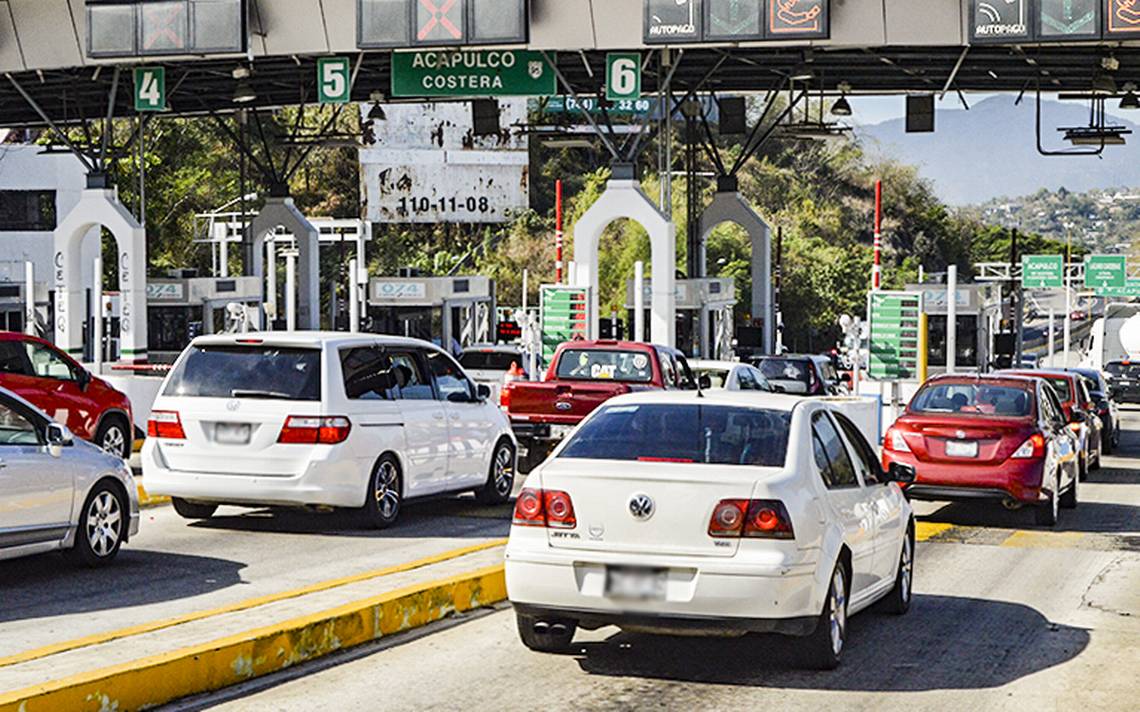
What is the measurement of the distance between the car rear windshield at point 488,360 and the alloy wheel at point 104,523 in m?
24.0

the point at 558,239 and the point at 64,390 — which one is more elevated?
the point at 558,239

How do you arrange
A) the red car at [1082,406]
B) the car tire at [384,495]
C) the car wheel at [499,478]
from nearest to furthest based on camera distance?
the car tire at [384,495], the car wheel at [499,478], the red car at [1082,406]

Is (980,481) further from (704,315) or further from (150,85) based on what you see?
(704,315)

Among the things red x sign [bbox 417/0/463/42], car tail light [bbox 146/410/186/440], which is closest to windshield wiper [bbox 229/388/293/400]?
car tail light [bbox 146/410/186/440]

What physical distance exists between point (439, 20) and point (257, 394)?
49.9ft

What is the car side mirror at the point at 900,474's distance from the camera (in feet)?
36.9

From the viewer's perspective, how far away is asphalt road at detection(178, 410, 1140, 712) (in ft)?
28.6

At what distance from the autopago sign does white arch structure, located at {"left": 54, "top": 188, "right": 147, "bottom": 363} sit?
7237 millimetres

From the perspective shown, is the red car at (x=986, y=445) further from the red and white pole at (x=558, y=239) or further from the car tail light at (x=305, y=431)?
the red and white pole at (x=558, y=239)

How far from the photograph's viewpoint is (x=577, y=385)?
67.8ft

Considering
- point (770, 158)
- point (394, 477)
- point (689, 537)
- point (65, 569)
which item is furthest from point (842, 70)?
point (770, 158)

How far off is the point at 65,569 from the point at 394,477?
350 cm

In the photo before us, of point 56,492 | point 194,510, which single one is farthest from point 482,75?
point 56,492

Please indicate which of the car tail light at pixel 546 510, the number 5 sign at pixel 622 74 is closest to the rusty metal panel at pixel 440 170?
the number 5 sign at pixel 622 74
